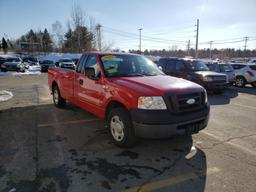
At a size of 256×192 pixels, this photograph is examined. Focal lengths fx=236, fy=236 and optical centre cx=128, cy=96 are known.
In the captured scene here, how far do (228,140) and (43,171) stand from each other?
3840 millimetres

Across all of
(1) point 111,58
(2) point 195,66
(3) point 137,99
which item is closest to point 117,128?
(3) point 137,99

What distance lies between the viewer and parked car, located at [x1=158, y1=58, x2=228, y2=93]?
38.5ft

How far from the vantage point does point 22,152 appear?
4418 mm

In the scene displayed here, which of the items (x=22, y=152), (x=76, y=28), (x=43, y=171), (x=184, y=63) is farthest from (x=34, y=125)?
(x=76, y=28)

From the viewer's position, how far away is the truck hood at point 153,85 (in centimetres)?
418

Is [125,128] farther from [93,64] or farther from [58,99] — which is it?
[58,99]

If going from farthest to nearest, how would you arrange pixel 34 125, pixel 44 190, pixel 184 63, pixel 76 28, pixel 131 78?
pixel 76 28 < pixel 184 63 < pixel 34 125 < pixel 131 78 < pixel 44 190

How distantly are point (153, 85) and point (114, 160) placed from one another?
1524mm

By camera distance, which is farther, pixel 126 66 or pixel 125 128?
pixel 126 66

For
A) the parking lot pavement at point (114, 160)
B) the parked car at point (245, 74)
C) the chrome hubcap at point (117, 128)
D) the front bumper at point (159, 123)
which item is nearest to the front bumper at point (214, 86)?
the parked car at point (245, 74)

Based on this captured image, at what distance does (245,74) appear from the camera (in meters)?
15.8

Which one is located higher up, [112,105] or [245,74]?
[112,105]

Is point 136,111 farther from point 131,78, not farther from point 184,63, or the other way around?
point 184,63

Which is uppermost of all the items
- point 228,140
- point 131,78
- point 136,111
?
point 131,78
